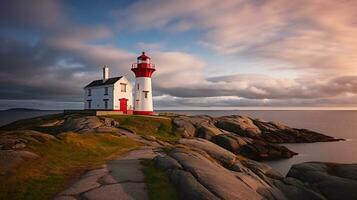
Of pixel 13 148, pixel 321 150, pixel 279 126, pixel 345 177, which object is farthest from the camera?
pixel 279 126

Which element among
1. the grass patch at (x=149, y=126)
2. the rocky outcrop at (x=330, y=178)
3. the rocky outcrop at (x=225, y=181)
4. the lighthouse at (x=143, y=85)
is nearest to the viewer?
the rocky outcrop at (x=225, y=181)

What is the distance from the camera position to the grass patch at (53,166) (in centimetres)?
1455

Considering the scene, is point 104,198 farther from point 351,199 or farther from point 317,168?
point 317,168

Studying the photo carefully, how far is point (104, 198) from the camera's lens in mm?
13961

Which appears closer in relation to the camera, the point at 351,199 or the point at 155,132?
the point at 351,199

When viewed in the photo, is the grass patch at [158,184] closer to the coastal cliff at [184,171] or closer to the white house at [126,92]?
the coastal cliff at [184,171]

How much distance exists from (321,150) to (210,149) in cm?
3873

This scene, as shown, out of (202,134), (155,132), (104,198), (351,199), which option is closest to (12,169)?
(104,198)

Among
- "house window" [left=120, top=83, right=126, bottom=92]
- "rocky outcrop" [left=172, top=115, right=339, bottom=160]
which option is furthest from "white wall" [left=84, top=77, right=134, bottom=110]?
"rocky outcrop" [left=172, top=115, right=339, bottom=160]

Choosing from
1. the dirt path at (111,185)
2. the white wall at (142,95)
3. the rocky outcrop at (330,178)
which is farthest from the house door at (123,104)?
the dirt path at (111,185)

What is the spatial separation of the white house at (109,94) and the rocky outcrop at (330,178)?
139 feet

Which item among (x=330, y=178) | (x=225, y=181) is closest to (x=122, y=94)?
(x=330, y=178)

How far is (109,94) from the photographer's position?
6341 centimetres

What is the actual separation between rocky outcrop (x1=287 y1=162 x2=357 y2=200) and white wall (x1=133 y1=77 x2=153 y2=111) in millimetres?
39343
